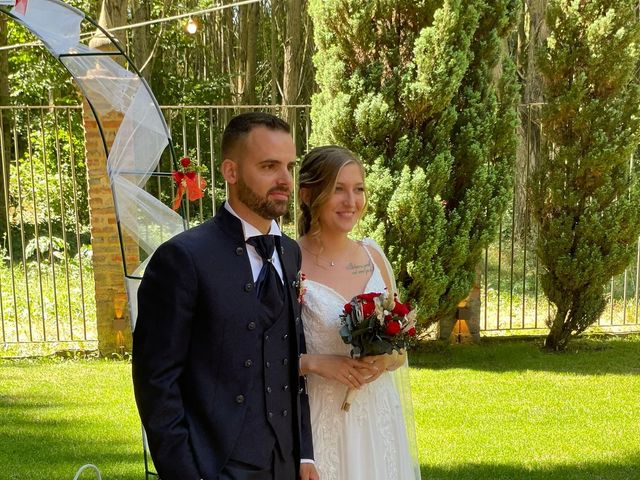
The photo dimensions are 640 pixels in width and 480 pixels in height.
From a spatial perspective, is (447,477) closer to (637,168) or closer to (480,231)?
(480,231)

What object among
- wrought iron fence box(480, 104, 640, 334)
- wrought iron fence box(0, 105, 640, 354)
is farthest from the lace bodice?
wrought iron fence box(480, 104, 640, 334)

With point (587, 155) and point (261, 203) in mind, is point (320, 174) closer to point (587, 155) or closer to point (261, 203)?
point (261, 203)

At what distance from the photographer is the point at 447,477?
4.36 m

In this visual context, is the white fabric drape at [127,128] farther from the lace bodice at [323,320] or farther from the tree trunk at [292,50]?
the tree trunk at [292,50]

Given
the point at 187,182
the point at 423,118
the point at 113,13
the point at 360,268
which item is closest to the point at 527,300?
the point at 423,118

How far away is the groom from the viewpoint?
1.80 m

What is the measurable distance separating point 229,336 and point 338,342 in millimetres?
954

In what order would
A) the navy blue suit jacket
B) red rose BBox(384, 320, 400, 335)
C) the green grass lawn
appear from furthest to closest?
1. the green grass lawn
2. red rose BBox(384, 320, 400, 335)
3. the navy blue suit jacket

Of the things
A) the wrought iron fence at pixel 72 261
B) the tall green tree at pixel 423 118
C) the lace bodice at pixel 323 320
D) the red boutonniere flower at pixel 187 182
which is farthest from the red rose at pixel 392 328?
the tall green tree at pixel 423 118

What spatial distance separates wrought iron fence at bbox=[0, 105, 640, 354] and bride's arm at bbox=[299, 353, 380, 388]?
2447 mm

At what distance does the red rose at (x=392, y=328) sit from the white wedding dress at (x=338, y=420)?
35cm

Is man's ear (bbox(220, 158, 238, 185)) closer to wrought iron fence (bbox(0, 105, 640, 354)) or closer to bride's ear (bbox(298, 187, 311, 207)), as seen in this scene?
bride's ear (bbox(298, 187, 311, 207))

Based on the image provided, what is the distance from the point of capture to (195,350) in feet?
6.13

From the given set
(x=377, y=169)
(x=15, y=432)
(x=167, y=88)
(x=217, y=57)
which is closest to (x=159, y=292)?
(x=15, y=432)
